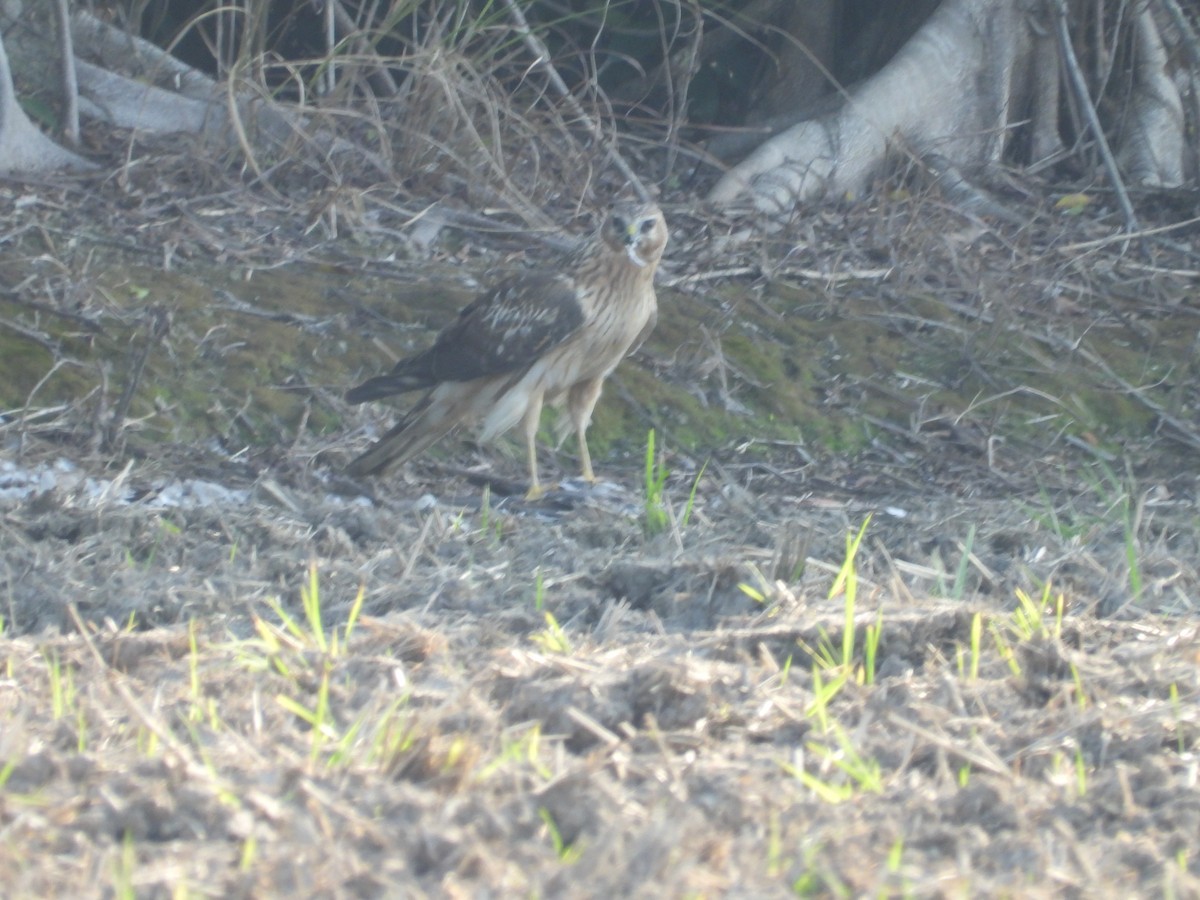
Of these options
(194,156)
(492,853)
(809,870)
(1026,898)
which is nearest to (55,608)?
(492,853)

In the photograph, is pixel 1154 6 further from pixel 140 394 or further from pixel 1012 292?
pixel 140 394

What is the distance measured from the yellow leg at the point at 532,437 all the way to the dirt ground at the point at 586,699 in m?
0.51

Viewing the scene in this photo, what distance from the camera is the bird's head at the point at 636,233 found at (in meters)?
6.25

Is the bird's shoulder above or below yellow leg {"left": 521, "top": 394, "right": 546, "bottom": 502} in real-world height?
above

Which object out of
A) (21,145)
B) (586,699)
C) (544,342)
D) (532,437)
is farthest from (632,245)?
(586,699)

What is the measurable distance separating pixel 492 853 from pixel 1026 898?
77 cm

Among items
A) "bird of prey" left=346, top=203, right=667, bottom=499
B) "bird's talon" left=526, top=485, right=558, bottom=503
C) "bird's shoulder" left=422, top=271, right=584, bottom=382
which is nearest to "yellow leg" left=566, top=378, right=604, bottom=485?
"bird of prey" left=346, top=203, right=667, bottom=499

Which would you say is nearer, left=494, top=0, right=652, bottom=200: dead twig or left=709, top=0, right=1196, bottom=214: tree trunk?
left=494, top=0, right=652, bottom=200: dead twig

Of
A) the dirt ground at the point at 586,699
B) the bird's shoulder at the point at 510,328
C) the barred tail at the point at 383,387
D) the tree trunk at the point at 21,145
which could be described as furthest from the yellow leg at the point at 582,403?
the tree trunk at the point at 21,145

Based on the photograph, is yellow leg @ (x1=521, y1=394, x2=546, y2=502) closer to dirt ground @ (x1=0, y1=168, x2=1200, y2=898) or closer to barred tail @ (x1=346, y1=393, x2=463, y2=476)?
barred tail @ (x1=346, y1=393, x2=463, y2=476)

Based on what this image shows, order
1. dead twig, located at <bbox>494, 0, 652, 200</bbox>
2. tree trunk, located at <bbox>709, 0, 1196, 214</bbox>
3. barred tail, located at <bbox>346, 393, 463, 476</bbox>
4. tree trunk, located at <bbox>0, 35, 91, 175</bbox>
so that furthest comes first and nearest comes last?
tree trunk, located at <bbox>709, 0, 1196, 214</bbox> → dead twig, located at <bbox>494, 0, 652, 200</bbox> → tree trunk, located at <bbox>0, 35, 91, 175</bbox> → barred tail, located at <bbox>346, 393, 463, 476</bbox>

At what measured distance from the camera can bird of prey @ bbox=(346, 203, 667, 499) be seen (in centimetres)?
600

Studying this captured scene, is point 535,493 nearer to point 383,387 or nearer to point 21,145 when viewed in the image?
point 383,387

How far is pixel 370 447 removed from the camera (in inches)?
229
